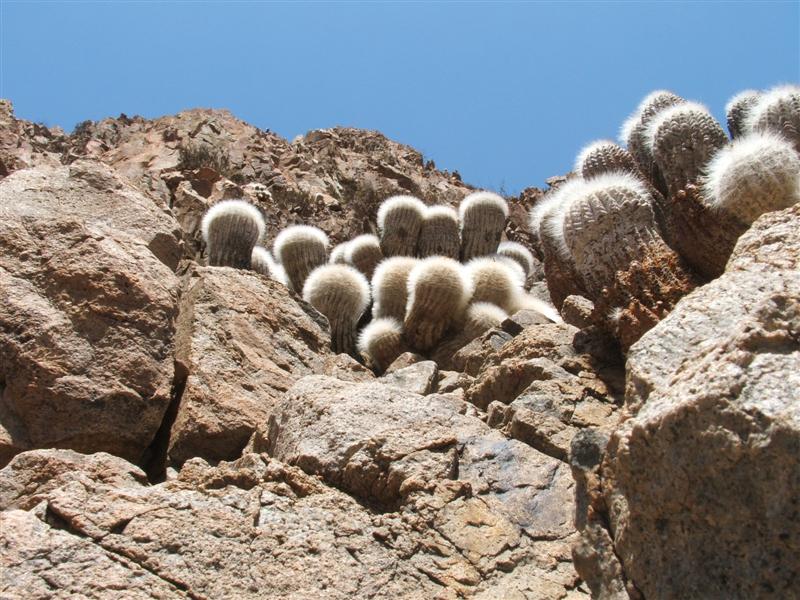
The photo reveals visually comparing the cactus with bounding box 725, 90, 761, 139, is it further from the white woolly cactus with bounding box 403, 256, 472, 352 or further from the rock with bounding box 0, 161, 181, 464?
the rock with bounding box 0, 161, 181, 464

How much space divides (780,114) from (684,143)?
512 millimetres

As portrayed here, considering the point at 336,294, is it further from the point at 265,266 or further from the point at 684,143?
the point at 684,143

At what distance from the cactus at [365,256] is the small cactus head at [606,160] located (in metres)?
2.47

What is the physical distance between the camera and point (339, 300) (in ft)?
21.4

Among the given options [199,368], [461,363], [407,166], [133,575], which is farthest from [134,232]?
[407,166]

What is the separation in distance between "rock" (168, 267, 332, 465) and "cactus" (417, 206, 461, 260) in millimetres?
2481

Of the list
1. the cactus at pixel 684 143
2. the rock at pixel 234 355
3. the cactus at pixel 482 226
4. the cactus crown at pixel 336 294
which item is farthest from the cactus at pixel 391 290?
the cactus at pixel 684 143

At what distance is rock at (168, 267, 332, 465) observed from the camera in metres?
4.18

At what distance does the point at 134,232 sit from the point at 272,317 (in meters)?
0.86

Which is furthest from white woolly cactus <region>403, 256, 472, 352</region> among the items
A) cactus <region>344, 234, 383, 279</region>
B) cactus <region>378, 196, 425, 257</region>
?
cactus <region>378, 196, 425, 257</region>

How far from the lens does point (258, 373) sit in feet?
15.4

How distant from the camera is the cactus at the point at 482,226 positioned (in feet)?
26.9

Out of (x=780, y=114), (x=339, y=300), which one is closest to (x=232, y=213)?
(x=339, y=300)

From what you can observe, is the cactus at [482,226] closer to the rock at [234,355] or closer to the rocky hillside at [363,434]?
the rocky hillside at [363,434]
